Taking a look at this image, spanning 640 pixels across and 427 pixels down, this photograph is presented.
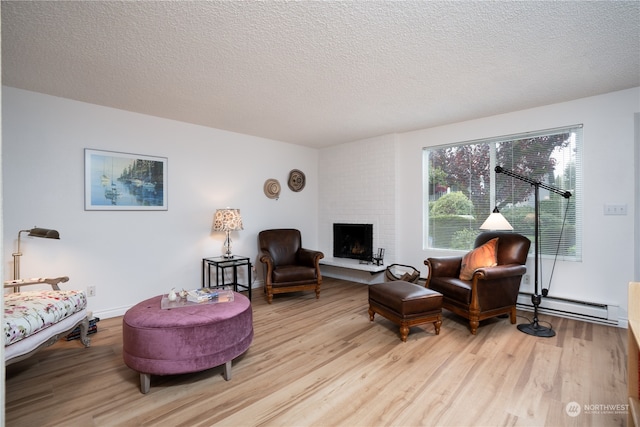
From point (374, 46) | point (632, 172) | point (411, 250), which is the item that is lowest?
point (411, 250)

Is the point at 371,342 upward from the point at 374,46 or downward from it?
downward

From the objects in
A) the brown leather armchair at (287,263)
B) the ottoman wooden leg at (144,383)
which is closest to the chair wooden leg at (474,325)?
the brown leather armchair at (287,263)

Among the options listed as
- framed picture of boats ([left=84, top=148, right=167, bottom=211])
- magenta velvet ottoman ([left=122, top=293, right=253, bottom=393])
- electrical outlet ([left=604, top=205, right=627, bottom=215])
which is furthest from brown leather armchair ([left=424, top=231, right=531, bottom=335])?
framed picture of boats ([left=84, top=148, right=167, bottom=211])

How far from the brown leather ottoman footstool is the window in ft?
5.09

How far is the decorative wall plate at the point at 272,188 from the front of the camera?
193 inches

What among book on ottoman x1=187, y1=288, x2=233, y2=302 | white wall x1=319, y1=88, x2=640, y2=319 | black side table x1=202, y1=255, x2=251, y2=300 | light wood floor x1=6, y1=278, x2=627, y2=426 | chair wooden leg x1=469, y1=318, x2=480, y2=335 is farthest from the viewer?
black side table x1=202, y1=255, x2=251, y2=300

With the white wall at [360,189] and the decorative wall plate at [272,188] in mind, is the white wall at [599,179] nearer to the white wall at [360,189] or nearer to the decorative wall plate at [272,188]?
the white wall at [360,189]

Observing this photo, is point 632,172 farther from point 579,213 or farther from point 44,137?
point 44,137

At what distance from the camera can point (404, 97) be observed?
126 inches

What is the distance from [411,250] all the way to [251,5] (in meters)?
3.72

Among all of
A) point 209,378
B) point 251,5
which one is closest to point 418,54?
point 251,5

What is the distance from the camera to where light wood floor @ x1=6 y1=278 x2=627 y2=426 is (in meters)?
1.78

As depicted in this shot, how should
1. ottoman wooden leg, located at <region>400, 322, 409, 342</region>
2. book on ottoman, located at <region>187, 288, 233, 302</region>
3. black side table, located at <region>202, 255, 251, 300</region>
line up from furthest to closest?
black side table, located at <region>202, 255, 251, 300</region>, ottoman wooden leg, located at <region>400, 322, 409, 342</region>, book on ottoman, located at <region>187, 288, 233, 302</region>

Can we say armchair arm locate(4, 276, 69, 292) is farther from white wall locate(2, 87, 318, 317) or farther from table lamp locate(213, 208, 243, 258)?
table lamp locate(213, 208, 243, 258)
